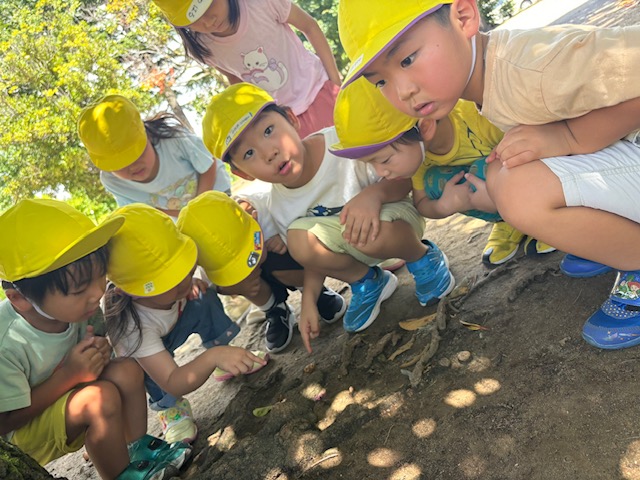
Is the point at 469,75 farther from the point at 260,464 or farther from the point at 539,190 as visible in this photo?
the point at 260,464

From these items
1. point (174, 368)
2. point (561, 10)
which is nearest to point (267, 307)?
point (174, 368)

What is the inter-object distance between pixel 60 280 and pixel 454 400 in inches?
63.2

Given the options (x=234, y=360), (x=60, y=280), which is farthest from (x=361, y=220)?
(x=60, y=280)

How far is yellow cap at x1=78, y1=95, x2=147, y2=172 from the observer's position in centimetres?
317

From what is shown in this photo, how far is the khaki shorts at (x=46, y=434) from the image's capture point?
2.14 metres

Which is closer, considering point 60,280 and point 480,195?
point 60,280

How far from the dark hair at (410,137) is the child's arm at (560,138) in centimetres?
53

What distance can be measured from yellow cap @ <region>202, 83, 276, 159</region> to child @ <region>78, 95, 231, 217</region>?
0.70 metres

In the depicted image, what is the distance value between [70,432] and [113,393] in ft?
0.71

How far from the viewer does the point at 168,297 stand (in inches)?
99.3

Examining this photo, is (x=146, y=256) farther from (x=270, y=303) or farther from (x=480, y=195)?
(x=480, y=195)

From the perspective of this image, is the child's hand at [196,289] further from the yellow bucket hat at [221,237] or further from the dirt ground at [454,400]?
the dirt ground at [454,400]

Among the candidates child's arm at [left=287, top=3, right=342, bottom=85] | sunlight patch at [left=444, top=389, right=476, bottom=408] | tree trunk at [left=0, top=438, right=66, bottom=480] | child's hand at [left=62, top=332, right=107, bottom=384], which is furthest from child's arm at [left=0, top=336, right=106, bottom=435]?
child's arm at [left=287, top=3, right=342, bottom=85]

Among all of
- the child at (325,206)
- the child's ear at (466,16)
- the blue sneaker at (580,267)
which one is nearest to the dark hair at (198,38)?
the child at (325,206)
